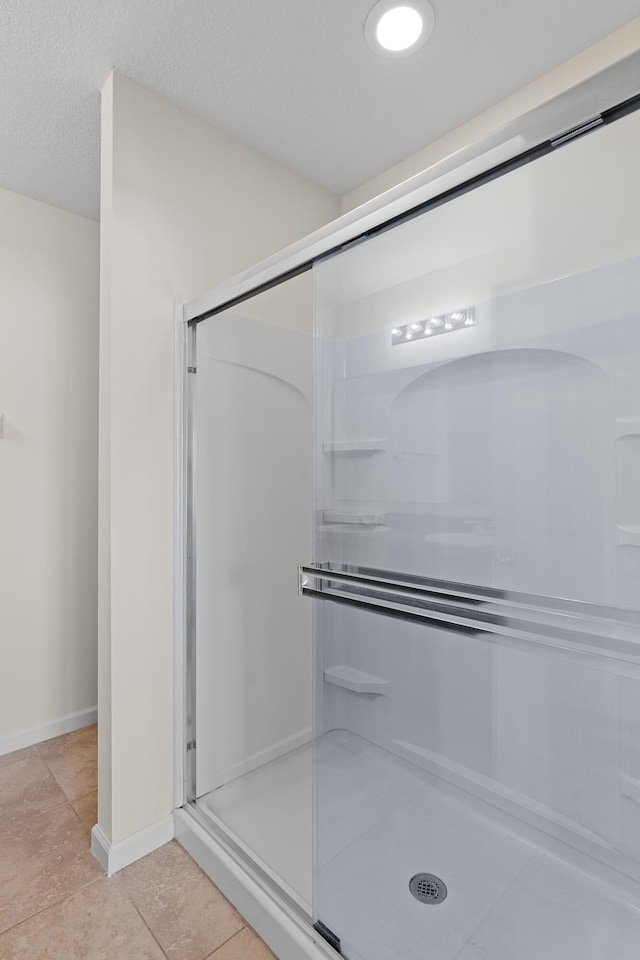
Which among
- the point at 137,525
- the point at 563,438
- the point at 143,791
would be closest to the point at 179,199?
the point at 137,525

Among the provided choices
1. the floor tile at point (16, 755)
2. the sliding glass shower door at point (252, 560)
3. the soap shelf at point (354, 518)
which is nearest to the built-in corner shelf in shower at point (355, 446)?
Answer: the soap shelf at point (354, 518)

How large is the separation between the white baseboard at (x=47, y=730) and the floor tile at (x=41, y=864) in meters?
0.56

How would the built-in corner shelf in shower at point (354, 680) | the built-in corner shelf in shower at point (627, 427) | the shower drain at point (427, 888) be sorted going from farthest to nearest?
the built-in corner shelf in shower at point (354, 680) → the shower drain at point (427, 888) → the built-in corner shelf in shower at point (627, 427)

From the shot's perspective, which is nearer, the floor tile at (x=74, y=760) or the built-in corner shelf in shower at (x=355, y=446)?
the built-in corner shelf in shower at (x=355, y=446)

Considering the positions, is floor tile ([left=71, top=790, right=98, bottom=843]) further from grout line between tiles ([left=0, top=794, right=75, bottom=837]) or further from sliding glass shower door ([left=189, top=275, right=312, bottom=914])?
sliding glass shower door ([left=189, top=275, right=312, bottom=914])

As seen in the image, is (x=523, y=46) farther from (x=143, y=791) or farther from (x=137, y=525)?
(x=143, y=791)

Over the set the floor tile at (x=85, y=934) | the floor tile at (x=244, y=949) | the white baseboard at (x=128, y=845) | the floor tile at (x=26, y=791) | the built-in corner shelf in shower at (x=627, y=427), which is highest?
the built-in corner shelf in shower at (x=627, y=427)

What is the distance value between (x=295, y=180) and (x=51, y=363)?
4.49 ft

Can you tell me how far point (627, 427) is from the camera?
0.81 metres

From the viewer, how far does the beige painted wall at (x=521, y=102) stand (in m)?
1.51

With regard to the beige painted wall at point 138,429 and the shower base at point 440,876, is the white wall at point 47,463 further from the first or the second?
the shower base at point 440,876

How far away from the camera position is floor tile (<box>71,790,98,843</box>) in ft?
5.69

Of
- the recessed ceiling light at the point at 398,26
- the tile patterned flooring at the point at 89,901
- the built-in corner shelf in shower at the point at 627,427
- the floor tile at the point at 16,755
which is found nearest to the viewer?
the built-in corner shelf in shower at the point at 627,427

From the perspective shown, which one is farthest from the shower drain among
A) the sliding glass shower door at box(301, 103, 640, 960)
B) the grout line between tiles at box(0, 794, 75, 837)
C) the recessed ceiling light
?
the recessed ceiling light
